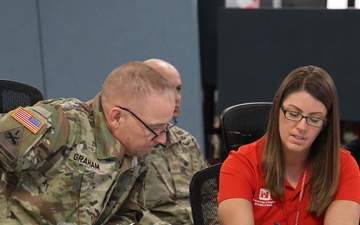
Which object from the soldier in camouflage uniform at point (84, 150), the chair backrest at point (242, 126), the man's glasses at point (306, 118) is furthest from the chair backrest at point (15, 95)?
the man's glasses at point (306, 118)

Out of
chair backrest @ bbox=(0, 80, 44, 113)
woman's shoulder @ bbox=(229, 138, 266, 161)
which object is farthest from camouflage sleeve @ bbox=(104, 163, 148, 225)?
chair backrest @ bbox=(0, 80, 44, 113)

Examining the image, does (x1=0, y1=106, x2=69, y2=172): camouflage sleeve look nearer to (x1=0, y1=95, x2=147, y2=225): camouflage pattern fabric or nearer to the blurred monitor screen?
(x1=0, y1=95, x2=147, y2=225): camouflage pattern fabric

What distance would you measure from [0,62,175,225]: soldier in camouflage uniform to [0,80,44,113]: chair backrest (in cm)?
50

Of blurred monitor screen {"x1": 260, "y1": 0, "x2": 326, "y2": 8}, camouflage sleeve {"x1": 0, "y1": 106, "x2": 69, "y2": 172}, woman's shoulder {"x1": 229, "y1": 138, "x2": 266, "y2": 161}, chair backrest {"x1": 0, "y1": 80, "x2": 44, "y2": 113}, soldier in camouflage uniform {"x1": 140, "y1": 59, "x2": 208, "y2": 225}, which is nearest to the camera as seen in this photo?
camouflage sleeve {"x1": 0, "y1": 106, "x2": 69, "y2": 172}

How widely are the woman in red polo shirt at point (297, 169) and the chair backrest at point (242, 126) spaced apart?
465 millimetres

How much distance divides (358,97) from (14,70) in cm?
227

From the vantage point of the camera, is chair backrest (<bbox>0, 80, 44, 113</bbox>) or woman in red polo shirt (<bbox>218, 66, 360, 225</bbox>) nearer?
woman in red polo shirt (<bbox>218, 66, 360, 225</bbox>)

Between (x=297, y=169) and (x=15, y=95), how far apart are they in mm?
1096

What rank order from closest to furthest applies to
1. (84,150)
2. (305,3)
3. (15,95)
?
(84,150), (15,95), (305,3)

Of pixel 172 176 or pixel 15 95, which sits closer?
pixel 15 95

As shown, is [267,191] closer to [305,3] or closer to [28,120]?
[28,120]

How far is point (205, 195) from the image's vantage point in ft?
6.97

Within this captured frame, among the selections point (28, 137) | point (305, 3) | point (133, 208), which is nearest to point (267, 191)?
point (133, 208)

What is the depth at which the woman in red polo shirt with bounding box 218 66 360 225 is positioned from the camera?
6.72 feet
